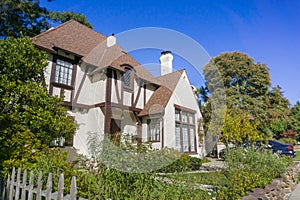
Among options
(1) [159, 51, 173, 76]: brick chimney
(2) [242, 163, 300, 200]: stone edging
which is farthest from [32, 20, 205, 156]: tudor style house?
(2) [242, 163, 300, 200]: stone edging

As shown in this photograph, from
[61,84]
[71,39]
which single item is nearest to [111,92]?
[61,84]

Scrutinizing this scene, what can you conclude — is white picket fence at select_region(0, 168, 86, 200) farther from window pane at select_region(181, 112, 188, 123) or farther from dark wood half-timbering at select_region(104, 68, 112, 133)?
window pane at select_region(181, 112, 188, 123)

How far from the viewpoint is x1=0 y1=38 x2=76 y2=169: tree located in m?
4.11

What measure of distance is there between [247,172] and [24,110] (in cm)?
497

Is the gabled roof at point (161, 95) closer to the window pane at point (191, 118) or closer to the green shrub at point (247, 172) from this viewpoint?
the window pane at point (191, 118)

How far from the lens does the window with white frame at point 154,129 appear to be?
484 inches

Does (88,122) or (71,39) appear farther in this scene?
(88,122)

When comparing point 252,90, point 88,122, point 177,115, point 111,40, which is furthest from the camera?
point 252,90

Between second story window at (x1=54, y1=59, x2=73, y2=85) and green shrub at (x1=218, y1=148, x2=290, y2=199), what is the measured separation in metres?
7.80

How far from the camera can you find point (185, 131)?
1388cm

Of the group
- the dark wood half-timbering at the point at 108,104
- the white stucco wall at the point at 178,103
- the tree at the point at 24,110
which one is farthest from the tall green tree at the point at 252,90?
the tree at the point at 24,110

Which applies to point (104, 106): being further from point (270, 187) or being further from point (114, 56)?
point (270, 187)

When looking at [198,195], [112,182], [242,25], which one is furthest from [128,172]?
[242,25]

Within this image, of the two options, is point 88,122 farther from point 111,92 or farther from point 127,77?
point 127,77
